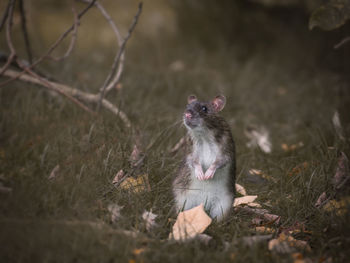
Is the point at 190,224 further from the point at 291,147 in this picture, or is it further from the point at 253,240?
the point at 291,147

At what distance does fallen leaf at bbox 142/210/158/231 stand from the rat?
0.26 metres

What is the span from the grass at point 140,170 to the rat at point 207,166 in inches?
4.6

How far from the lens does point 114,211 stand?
242 cm

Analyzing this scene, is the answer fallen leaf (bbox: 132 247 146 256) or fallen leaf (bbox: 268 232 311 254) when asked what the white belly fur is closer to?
fallen leaf (bbox: 268 232 311 254)

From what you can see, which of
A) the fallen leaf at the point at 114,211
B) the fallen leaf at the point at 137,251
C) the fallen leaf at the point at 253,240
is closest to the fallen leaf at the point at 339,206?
the fallen leaf at the point at 253,240

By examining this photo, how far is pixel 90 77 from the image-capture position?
539cm

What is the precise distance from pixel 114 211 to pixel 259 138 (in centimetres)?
239

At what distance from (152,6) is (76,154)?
4.34 metres

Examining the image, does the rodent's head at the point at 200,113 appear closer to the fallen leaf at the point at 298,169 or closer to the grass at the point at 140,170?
the grass at the point at 140,170

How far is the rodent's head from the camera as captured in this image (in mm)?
2671

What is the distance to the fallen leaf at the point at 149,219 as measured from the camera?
7.75 ft

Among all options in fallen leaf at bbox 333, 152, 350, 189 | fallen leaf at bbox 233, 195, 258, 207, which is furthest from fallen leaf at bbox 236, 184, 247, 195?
fallen leaf at bbox 333, 152, 350, 189

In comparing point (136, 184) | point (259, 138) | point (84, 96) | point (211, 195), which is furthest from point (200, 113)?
point (259, 138)

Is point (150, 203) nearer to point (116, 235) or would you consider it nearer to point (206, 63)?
point (116, 235)
